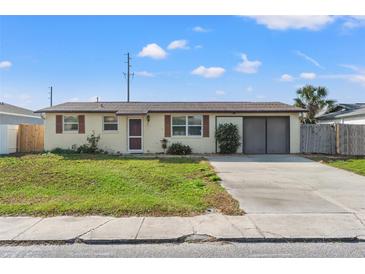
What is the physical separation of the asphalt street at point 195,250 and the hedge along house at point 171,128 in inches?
595

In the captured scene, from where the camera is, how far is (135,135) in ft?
67.5

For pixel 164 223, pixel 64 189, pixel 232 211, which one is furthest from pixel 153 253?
pixel 64 189

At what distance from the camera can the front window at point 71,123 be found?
67.8 feet

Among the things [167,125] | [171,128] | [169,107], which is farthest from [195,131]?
[169,107]

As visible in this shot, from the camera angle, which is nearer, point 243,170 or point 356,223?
point 356,223

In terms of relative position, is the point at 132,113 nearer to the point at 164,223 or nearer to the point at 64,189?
the point at 64,189

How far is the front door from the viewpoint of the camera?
20.5 meters

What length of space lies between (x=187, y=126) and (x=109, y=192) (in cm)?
1201

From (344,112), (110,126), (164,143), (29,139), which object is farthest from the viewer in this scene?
(344,112)

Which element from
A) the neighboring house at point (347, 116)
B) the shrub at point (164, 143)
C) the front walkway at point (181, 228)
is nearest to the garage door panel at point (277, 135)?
the neighboring house at point (347, 116)

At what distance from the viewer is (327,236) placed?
18.1 ft

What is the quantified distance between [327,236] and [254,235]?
112 cm

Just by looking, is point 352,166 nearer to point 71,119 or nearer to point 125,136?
point 125,136

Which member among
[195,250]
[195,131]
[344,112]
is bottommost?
[195,250]
